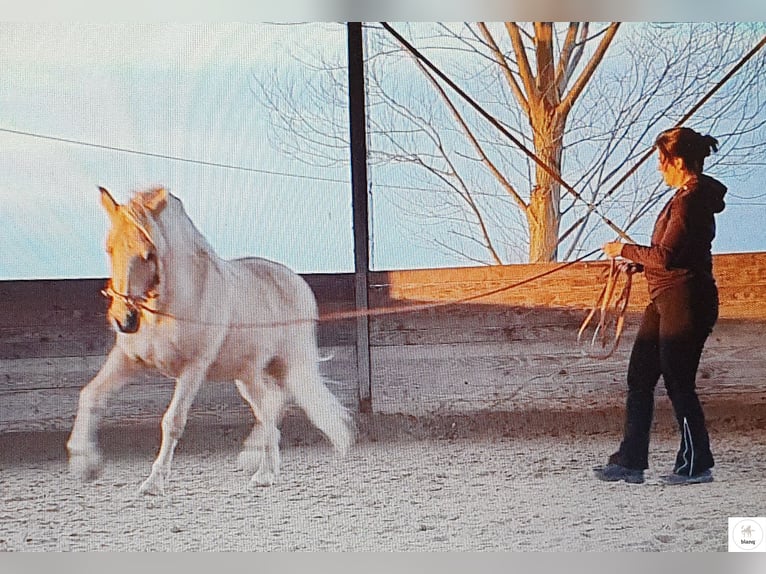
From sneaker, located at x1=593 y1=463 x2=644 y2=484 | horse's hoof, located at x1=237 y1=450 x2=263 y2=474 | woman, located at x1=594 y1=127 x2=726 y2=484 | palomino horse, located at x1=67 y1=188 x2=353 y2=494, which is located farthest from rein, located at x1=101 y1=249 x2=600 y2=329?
sneaker, located at x1=593 y1=463 x2=644 y2=484

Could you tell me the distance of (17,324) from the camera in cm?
185

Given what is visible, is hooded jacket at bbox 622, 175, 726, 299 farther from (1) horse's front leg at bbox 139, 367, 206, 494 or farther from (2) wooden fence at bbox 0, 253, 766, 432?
(1) horse's front leg at bbox 139, 367, 206, 494

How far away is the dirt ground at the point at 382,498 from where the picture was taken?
1.84 metres

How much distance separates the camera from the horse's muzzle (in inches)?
72.5

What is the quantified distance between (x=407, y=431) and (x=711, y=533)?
563 millimetres

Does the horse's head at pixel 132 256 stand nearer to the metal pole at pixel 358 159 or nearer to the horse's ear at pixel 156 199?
the horse's ear at pixel 156 199

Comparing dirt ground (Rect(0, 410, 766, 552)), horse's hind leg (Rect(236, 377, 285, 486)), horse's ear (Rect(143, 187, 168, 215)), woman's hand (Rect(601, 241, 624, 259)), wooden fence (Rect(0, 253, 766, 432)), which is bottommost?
dirt ground (Rect(0, 410, 766, 552))

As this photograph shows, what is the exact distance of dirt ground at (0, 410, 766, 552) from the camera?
1.84m

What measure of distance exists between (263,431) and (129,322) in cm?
30

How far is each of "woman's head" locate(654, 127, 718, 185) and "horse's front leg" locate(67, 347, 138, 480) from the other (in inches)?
39.3

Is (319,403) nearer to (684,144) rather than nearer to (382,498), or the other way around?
(382,498)

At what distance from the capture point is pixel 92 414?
1848 mm

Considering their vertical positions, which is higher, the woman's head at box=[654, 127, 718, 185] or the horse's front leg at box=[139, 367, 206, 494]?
the woman's head at box=[654, 127, 718, 185]

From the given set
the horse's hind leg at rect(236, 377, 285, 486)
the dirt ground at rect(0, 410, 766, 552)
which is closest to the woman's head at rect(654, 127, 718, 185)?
the dirt ground at rect(0, 410, 766, 552)
